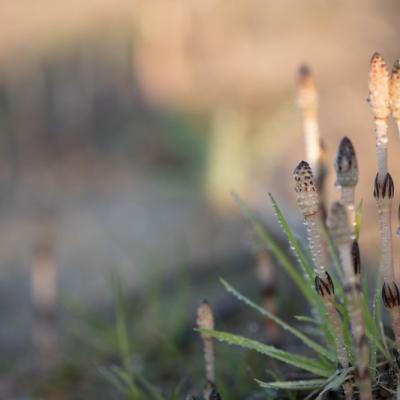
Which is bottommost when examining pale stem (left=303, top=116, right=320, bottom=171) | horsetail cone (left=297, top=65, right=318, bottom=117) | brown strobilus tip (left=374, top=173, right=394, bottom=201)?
brown strobilus tip (left=374, top=173, right=394, bottom=201)

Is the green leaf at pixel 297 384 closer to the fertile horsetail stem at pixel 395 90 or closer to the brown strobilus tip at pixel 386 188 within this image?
the brown strobilus tip at pixel 386 188

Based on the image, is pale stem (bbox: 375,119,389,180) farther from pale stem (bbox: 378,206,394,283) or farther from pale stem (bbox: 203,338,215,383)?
pale stem (bbox: 203,338,215,383)

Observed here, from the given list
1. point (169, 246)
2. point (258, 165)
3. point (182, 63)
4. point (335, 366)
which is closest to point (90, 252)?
point (169, 246)

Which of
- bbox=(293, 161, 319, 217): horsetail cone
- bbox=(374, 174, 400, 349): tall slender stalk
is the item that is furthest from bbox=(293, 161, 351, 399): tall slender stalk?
bbox=(374, 174, 400, 349): tall slender stalk

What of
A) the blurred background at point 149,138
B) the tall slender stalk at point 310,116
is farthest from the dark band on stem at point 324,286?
the blurred background at point 149,138

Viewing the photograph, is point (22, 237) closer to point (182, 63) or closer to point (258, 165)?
point (258, 165)
